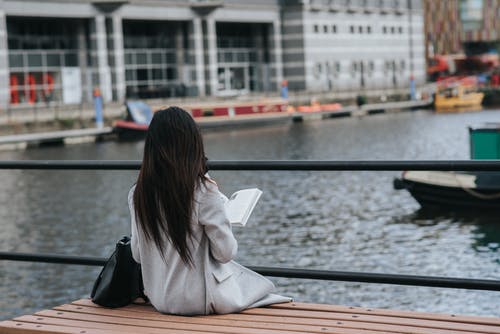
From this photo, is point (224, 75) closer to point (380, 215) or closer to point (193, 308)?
point (380, 215)

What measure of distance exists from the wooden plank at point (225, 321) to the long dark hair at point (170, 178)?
0.75 feet

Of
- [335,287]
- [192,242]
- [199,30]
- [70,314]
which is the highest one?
[199,30]

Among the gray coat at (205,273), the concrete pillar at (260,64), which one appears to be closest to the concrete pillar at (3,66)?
the concrete pillar at (260,64)

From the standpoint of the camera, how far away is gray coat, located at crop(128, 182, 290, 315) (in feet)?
13.3

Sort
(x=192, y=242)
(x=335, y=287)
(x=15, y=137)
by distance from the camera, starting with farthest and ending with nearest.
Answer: (x=15, y=137) → (x=335, y=287) → (x=192, y=242)

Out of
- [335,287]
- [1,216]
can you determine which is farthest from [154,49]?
[335,287]

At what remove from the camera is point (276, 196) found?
23.6 metres

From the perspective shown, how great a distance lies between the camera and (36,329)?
4027mm

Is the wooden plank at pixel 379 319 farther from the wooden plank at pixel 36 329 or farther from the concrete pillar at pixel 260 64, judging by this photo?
the concrete pillar at pixel 260 64

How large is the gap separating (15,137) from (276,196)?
22561mm

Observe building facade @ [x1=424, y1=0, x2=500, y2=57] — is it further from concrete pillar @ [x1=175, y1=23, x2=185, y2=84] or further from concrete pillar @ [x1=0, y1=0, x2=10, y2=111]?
concrete pillar @ [x1=0, y1=0, x2=10, y2=111]

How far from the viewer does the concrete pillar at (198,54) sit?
63250mm

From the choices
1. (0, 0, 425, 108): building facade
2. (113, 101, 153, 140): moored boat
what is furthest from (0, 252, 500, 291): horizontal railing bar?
(0, 0, 425, 108): building facade

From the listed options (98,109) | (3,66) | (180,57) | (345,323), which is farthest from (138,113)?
(345,323)
